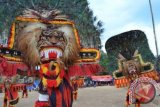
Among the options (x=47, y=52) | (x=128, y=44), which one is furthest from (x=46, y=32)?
(x=128, y=44)

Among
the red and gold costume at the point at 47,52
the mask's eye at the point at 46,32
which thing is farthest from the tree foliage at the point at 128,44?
the mask's eye at the point at 46,32

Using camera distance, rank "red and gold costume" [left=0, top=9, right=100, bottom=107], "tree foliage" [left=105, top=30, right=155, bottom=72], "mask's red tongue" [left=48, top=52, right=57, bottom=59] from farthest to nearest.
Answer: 1. "tree foliage" [left=105, top=30, right=155, bottom=72]
2. "mask's red tongue" [left=48, top=52, right=57, bottom=59]
3. "red and gold costume" [left=0, top=9, right=100, bottom=107]

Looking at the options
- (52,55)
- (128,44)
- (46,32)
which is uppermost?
(128,44)

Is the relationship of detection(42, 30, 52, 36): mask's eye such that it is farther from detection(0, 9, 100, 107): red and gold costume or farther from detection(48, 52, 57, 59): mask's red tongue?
detection(48, 52, 57, 59): mask's red tongue

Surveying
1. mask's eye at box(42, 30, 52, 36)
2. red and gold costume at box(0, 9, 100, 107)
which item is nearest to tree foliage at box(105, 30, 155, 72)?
red and gold costume at box(0, 9, 100, 107)

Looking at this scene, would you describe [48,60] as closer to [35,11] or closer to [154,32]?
[35,11]

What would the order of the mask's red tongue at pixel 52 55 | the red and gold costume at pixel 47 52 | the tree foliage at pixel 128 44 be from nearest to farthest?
the red and gold costume at pixel 47 52 → the mask's red tongue at pixel 52 55 → the tree foliage at pixel 128 44

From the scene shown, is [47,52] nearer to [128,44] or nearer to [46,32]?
[46,32]

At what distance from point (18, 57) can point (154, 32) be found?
63.5 feet

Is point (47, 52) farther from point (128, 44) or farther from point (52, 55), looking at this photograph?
point (128, 44)

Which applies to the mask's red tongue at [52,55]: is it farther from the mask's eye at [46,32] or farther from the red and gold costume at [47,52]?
the mask's eye at [46,32]

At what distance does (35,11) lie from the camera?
419 inches

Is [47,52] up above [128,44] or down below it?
below

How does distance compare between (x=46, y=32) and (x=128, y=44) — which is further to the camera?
(x=128, y=44)
